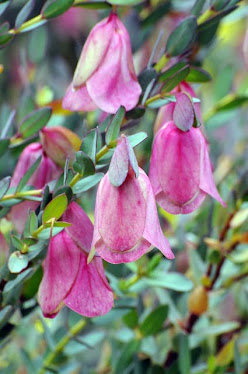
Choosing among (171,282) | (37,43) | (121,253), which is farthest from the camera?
(37,43)

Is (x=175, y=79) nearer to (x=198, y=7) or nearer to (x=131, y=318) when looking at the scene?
(x=198, y=7)

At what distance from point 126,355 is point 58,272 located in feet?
0.82

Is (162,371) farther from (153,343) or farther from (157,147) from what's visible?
(157,147)

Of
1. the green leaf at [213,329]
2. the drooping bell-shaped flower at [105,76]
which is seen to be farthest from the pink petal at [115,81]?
the green leaf at [213,329]

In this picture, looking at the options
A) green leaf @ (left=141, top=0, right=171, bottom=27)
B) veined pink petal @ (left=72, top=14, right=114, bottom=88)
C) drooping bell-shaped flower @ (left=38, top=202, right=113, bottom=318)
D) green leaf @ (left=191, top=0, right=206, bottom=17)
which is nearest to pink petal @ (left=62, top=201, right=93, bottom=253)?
drooping bell-shaped flower @ (left=38, top=202, right=113, bottom=318)

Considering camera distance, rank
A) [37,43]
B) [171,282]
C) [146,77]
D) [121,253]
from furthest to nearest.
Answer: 1. [37,43]
2. [171,282]
3. [146,77]
4. [121,253]

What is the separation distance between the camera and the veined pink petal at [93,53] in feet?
1.62

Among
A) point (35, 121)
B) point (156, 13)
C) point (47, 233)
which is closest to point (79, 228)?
point (47, 233)

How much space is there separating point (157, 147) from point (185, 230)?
12.6 inches

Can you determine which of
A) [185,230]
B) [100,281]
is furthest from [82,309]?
[185,230]

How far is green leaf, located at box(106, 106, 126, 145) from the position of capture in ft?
1.44

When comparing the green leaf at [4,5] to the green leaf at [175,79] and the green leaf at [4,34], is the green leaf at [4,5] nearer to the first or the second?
the green leaf at [4,34]

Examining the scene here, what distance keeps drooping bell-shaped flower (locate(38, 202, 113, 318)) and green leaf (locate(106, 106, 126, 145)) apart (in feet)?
0.20

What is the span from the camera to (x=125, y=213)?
1.36ft
